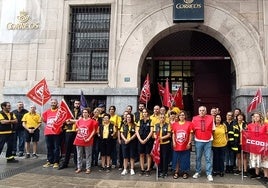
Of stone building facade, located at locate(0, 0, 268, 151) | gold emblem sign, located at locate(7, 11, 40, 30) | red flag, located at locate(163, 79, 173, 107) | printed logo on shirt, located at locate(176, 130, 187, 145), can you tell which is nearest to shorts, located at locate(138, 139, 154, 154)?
printed logo on shirt, located at locate(176, 130, 187, 145)

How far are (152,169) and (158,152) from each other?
1401mm

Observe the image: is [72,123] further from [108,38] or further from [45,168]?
[108,38]

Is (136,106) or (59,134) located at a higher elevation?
(136,106)

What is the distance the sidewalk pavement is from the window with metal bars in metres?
4.82

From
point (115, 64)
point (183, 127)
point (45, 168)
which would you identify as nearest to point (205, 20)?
→ point (115, 64)

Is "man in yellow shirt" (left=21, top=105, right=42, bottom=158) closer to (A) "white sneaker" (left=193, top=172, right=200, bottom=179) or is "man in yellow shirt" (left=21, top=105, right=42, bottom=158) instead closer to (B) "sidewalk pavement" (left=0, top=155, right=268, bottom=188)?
(B) "sidewalk pavement" (left=0, top=155, right=268, bottom=188)

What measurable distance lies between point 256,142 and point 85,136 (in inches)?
202

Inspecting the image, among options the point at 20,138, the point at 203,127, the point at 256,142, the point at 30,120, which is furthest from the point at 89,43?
the point at 256,142

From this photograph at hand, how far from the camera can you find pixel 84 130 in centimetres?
943

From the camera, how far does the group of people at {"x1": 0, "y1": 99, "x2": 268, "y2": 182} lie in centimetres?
902

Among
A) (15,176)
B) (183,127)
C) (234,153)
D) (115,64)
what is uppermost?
(115,64)

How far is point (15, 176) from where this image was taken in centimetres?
874

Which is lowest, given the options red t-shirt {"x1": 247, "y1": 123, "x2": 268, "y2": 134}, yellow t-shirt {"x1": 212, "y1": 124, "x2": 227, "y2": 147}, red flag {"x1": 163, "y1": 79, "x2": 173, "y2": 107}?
yellow t-shirt {"x1": 212, "y1": 124, "x2": 227, "y2": 147}

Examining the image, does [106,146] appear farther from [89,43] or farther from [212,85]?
[212,85]
